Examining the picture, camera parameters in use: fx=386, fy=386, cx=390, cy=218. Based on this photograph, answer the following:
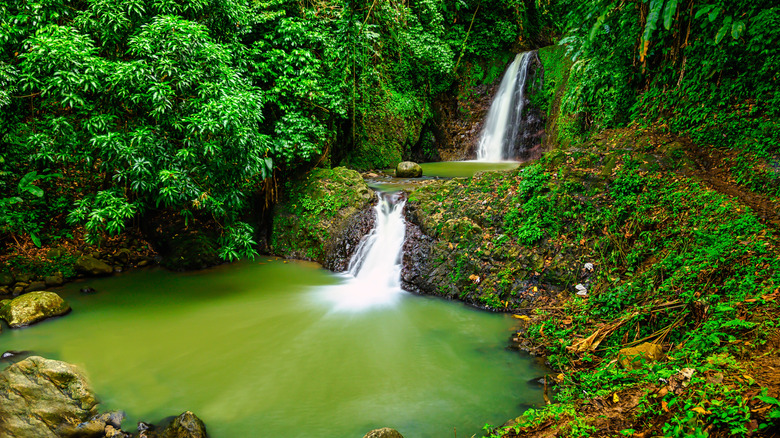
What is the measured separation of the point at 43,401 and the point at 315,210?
644cm

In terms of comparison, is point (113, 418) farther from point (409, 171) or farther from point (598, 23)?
point (409, 171)

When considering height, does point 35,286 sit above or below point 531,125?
below

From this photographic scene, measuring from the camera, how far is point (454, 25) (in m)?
16.6

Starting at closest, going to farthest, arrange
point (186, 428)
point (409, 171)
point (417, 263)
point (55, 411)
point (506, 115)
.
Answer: point (186, 428)
point (55, 411)
point (417, 263)
point (409, 171)
point (506, 115)

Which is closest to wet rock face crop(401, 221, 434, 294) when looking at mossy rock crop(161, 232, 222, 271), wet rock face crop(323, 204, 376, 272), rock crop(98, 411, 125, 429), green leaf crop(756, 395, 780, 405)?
wet rock face crop(323, 204, 376, 272)

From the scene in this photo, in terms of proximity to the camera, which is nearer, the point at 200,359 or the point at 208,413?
the point at 208,413

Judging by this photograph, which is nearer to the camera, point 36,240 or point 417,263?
point 417,263

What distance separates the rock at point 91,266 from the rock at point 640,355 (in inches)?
382

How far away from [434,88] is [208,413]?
48.6 feet

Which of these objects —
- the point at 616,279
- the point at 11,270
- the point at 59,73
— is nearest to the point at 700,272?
the point at 616,279

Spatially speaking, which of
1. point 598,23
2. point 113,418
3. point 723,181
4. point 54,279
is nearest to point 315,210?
point 54,279

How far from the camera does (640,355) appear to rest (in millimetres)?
3496

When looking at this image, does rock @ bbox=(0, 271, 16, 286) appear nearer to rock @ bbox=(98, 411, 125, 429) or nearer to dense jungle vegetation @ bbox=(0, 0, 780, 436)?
dense jungle vegetation @ bbox=(0, 0, 780, 436)

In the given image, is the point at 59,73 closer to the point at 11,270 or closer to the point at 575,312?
the point at 11,270
